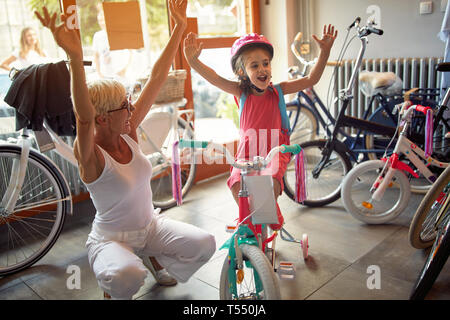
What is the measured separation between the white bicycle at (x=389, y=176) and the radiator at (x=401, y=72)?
100 centimetres

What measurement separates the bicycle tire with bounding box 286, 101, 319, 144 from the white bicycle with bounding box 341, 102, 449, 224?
2.84 ft

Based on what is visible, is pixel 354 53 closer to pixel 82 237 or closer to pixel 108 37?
pixel 108 37

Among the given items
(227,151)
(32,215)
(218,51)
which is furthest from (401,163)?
(32,215)

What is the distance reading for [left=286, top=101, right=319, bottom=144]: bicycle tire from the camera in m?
3.46

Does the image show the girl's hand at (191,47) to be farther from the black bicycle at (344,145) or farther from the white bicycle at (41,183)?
the black bicycle at (344,145)

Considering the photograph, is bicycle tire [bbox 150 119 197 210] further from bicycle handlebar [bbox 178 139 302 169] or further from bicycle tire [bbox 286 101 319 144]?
bicycle handlebar [bbox 178 139 302 169]

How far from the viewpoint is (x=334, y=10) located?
13.0ft

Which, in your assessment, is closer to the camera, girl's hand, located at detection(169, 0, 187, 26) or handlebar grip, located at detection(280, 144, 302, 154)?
handlebar grip, located at detection(280, 144, 302, 154)

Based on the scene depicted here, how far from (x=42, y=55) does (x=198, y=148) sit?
171 centimetres

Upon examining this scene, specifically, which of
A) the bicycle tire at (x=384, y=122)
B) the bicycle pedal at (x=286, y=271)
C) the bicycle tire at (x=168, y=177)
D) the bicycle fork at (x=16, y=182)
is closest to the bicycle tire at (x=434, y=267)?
the bicycle pedal at (x=286, y=271)

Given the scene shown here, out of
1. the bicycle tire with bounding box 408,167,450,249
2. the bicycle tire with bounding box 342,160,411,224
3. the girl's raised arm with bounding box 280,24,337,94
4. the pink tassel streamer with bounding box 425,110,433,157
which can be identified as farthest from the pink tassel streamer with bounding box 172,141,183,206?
the pink tassel streamer with bounding box 425,110,433,157

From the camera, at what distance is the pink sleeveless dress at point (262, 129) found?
2.10m

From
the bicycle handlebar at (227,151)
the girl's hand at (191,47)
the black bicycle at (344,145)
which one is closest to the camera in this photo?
the bicycle handlebar at (227,151)

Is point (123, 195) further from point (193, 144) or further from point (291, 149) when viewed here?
point (291, 149)
